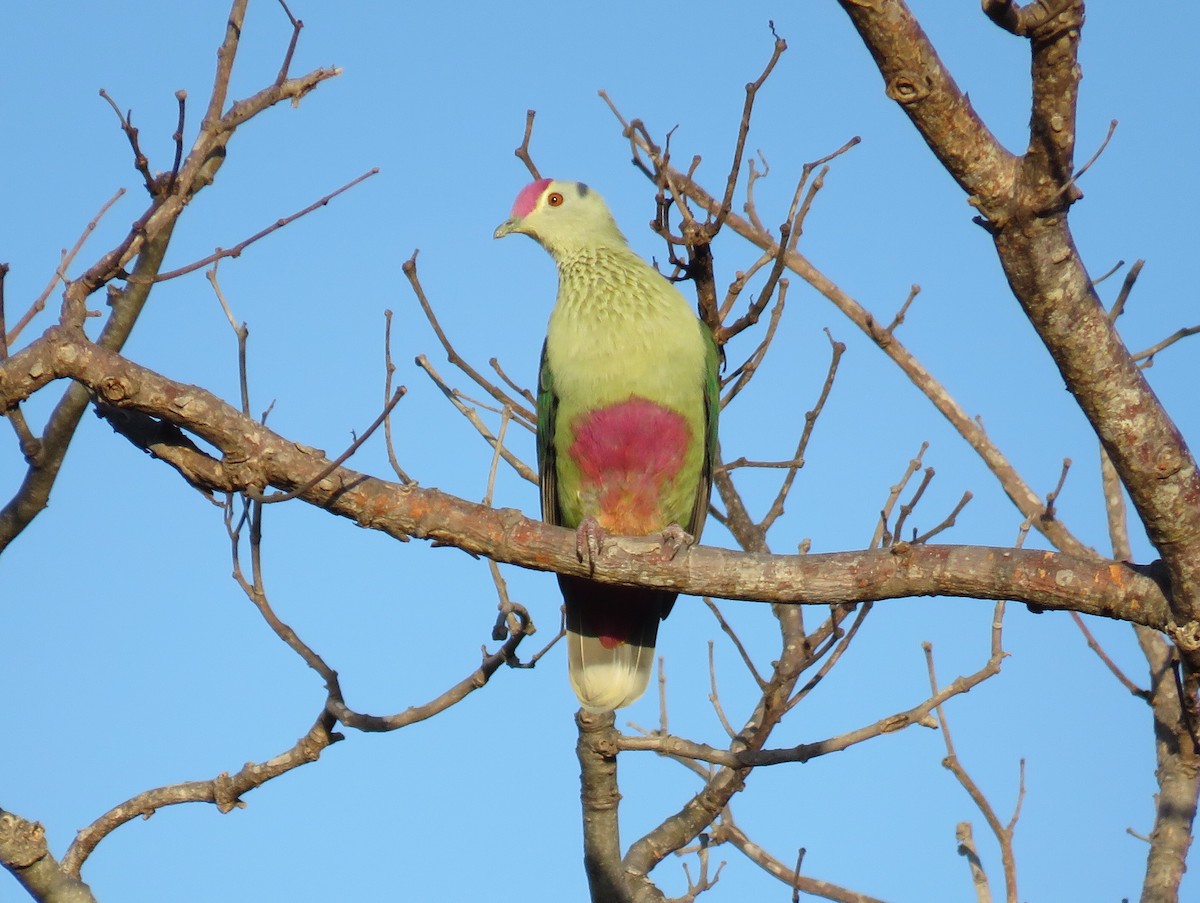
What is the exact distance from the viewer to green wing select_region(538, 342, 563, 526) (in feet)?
13.7

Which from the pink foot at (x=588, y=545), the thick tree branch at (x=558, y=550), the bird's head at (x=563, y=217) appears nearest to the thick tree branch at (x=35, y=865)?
the thick tree branch at (x=558, y=550)

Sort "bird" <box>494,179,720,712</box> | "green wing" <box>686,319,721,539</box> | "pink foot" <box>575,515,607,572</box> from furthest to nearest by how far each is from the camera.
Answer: "green wing" <box>686,319,721,539</box> → "bird" <box>494,179,720,712</box> → "pink foot" <box>575,515,607,572</box>

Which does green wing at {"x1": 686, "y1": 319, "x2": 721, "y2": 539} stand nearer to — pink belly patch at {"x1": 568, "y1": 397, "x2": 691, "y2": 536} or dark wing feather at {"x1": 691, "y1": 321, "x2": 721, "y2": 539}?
dark wing feather at {"x1": 691, "y1": 321, "x2": 721, "y2": 539}

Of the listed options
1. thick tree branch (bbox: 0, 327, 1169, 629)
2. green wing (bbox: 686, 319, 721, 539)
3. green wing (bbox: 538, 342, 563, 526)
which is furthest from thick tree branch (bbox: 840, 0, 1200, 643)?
green wing (bbox: 538, 342, 563, 526)

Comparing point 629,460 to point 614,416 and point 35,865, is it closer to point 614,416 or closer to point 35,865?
point 614,416

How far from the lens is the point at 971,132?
2488 mm

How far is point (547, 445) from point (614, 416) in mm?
380

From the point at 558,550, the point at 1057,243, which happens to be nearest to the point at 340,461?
the point at 558,550

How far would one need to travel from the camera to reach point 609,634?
4293 mm

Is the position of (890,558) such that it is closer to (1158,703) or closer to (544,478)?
(544,478)

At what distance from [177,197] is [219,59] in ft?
2.01

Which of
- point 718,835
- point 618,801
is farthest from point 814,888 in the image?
point 618,801

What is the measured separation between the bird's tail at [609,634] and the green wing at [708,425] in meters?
0.31

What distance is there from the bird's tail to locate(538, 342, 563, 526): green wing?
0.84 ft
